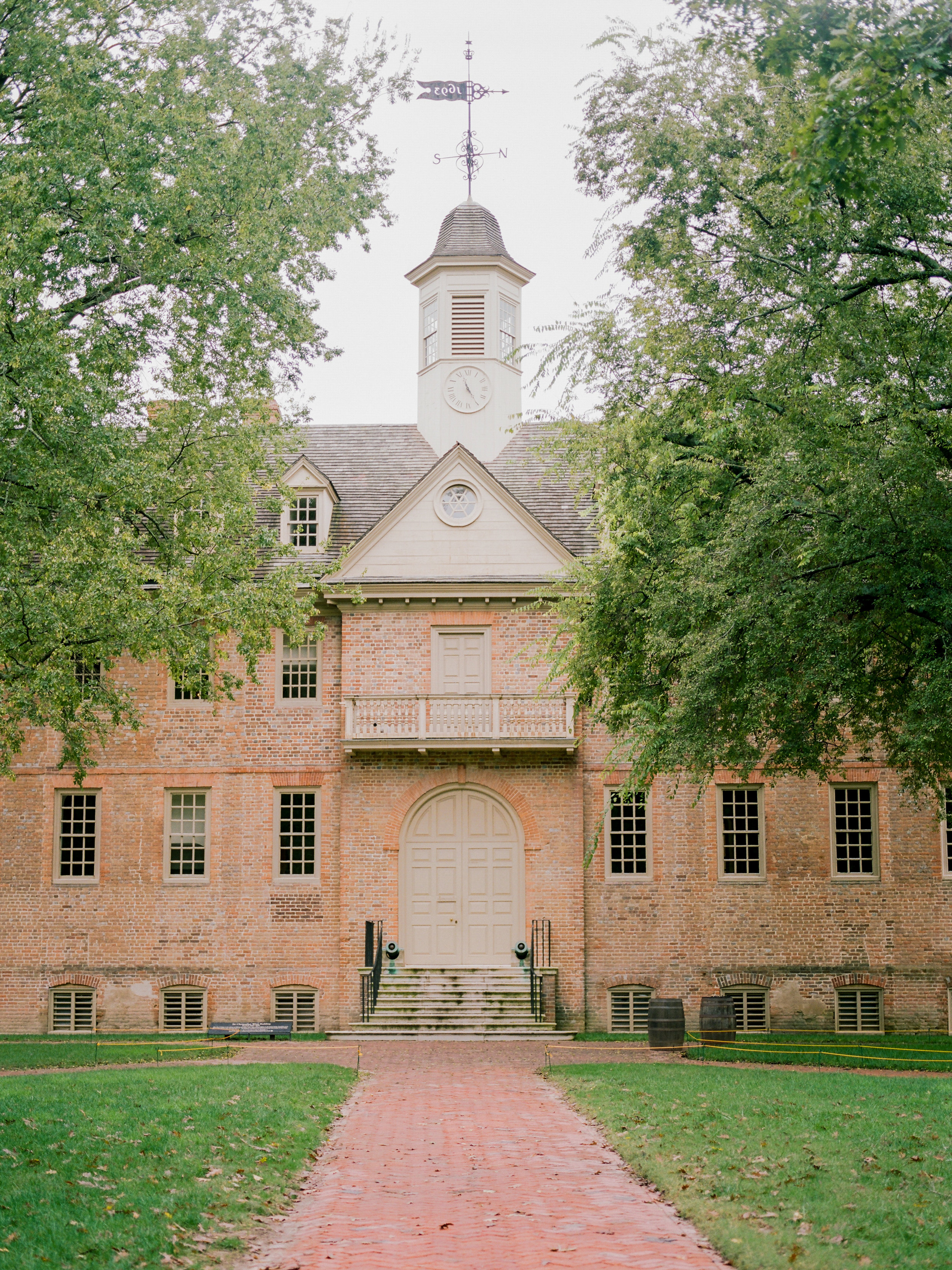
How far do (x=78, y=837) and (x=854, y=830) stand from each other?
46.8 ft

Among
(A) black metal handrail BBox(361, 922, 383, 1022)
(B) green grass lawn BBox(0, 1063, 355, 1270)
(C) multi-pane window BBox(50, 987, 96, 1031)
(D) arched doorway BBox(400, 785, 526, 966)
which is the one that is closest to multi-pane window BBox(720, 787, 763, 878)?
(D) arched doorway BBox(400, 785, 526, 966)

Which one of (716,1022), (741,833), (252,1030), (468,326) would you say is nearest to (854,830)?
(741,833)

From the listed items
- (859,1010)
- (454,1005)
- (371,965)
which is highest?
(371,965)

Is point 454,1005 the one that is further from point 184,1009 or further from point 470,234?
point 470,234

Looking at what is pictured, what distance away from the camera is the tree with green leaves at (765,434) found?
40.6 feet

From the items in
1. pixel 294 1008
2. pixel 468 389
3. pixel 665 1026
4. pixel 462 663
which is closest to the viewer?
pixel 665 1026

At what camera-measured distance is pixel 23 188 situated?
1269cm

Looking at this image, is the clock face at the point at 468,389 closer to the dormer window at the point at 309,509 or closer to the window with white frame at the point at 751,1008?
the dormer window at the point at 309,509

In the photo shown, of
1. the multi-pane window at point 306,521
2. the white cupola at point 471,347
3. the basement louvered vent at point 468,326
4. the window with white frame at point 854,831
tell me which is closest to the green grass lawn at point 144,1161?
the window with white frame at point 854,831

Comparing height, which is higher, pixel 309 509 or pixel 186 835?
pixel 309 509

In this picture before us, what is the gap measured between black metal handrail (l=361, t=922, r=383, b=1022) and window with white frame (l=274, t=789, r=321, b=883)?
162 centimetres

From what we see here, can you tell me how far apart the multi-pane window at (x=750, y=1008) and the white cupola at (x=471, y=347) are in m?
11.6

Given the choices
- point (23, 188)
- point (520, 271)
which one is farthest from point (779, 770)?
point (520, 271)

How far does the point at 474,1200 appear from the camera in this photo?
317 inches
